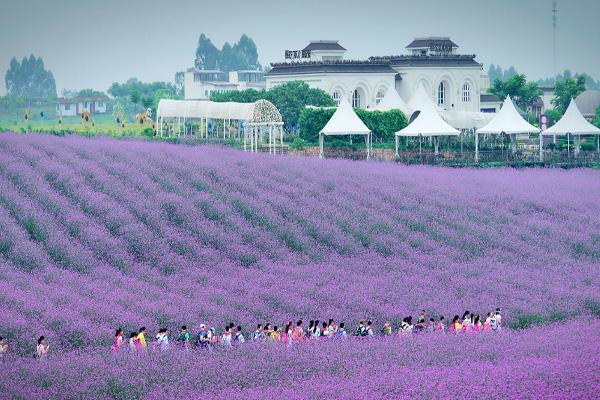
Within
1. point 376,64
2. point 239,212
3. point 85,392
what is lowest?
point 85,392

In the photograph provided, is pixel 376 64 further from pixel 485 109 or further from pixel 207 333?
pixel 207 333

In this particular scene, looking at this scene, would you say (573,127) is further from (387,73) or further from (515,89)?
(515,89)

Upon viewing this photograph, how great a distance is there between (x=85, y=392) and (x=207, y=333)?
568cm

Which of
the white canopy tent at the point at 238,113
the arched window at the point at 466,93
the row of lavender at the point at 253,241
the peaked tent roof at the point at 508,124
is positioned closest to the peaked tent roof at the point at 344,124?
the white canopy tent at the point at 238,113

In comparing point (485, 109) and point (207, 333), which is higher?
point (485, 109)

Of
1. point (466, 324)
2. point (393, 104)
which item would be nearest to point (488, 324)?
point (466, 324)

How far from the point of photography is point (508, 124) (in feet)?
234

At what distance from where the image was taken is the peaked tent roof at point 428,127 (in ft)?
219

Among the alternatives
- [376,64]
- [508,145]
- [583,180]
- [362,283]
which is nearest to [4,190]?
[362,283]

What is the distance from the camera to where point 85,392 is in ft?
75.6

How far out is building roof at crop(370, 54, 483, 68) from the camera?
331ft

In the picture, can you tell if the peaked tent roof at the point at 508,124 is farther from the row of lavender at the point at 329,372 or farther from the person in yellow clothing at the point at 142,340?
the person in yellow clothing at the point at 142,340

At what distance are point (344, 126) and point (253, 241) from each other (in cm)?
2695

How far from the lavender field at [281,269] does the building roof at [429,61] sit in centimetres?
4498
